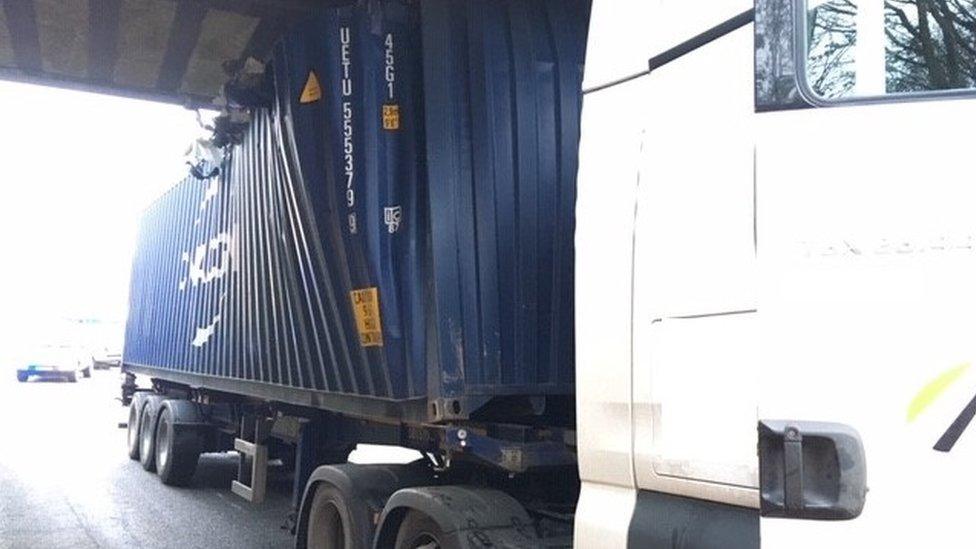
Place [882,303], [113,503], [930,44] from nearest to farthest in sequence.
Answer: [882,303]
[930,44]
[113,503]

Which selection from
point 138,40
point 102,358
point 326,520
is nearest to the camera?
point 326,520

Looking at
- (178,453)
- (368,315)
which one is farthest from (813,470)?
(178,453)

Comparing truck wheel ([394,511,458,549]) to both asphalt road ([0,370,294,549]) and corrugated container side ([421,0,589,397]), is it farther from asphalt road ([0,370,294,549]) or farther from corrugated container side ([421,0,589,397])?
asphalt road ([0,370,294,549])

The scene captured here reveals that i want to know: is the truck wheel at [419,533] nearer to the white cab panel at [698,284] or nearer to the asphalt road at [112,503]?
the white cab panel at [698,284]

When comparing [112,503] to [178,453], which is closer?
[112,503]

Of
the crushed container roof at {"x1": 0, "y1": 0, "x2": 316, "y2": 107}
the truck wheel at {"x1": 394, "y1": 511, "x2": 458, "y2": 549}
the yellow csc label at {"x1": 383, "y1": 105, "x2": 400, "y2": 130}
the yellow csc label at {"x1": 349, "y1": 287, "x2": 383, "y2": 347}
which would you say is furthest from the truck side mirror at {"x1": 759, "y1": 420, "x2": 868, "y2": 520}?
the crushed container roof at {"x1": 0, "y1": 0, "x2": 316, "y2": 107}

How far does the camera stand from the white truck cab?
2014mm

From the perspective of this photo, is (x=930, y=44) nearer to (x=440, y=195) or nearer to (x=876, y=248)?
(x=876, y=248)

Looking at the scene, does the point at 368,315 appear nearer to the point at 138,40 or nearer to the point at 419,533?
the point at 419,533

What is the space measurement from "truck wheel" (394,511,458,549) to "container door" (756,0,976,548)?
2072 millimetres

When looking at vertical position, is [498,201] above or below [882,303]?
above

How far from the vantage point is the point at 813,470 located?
2066 millimetres

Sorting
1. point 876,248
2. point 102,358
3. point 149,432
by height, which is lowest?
point 149,432

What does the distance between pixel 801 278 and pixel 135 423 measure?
1241 cm
